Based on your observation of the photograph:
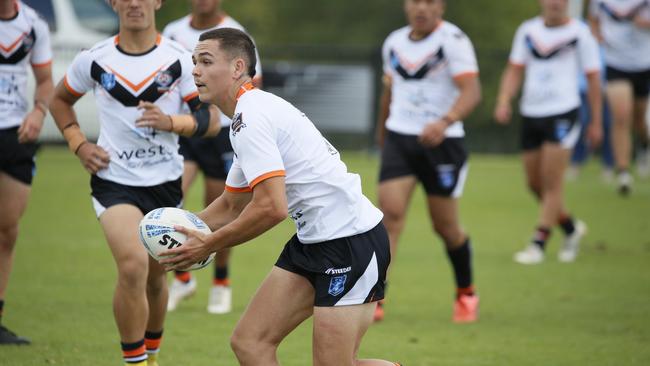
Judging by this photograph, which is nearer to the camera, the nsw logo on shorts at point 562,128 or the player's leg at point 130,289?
the player's leg at point 130,289

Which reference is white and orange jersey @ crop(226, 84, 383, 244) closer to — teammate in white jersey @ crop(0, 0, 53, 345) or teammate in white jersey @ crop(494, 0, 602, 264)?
teammate in white jersey @ crop(0, 0, 53, 345)

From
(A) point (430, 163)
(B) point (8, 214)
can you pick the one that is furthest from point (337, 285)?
(A) point (430, 163)

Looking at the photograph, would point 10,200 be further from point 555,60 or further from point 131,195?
point 555,60

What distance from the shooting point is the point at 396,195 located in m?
8.39

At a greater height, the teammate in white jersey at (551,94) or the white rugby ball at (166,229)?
the white rugby ball at (166,229)

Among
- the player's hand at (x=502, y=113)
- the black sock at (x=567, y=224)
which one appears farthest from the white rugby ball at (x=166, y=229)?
the black sock at (x=567, y=224)

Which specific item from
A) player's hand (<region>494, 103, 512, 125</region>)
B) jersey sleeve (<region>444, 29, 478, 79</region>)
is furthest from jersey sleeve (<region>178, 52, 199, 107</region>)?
player's hand (<region>494, 103, 512, 125</region>)

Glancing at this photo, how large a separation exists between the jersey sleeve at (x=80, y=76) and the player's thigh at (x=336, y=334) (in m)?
2.22

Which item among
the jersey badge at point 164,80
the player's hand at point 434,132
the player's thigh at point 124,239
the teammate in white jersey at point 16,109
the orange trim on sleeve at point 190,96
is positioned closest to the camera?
the player's thigh at point 124,239

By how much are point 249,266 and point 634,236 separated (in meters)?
4.92

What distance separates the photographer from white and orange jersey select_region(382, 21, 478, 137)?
27.2ft

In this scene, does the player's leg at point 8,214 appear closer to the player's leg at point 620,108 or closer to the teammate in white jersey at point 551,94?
the teammate in white jersey at point 551,94

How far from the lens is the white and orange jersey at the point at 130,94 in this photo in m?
6.28

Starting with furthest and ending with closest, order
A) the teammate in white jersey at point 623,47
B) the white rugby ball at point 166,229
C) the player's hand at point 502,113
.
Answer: the teammate in white jersey at point 623,47
the player's hand at point 502,113
the white rugby ball at point 166,229
